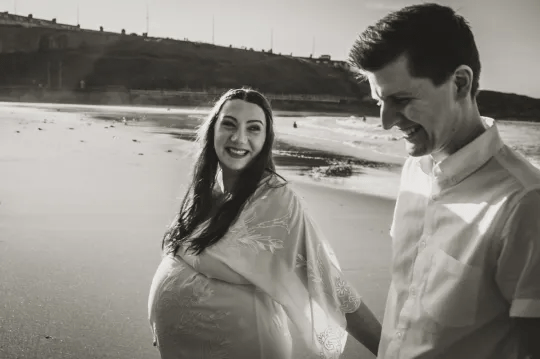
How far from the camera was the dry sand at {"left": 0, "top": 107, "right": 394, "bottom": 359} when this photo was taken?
136 inches

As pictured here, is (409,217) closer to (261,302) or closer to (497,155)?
(497,155)

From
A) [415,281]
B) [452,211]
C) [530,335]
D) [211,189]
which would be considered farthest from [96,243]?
[530,335]

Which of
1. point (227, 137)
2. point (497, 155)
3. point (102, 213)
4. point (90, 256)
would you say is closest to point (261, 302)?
point (227, 137)

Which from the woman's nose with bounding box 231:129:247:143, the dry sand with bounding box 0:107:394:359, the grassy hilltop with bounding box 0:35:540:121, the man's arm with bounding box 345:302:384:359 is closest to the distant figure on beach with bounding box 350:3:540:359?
the man's arm with bounding box 345:302:384:359

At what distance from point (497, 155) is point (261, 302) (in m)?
1.27

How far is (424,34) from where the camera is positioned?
1625 millimetres

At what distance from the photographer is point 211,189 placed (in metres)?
2.85

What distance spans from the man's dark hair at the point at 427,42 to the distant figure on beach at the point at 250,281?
1.01m

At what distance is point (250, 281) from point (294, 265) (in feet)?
0.73

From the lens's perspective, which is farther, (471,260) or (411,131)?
(411,131)

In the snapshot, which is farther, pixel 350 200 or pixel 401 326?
pixel 350 200

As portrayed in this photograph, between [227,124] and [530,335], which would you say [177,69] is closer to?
[227,124]

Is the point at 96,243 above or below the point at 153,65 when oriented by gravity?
below

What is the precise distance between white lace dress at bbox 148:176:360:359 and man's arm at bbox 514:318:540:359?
3.68 feet
